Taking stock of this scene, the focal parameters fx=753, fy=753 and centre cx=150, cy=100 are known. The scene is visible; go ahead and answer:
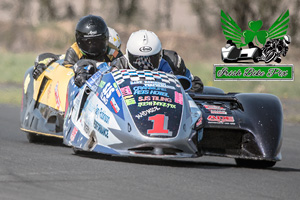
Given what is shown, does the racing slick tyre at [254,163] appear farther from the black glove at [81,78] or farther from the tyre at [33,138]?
the tyre at [33,138]

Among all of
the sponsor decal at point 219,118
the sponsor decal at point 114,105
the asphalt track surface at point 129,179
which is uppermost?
the sponsor decal at point 114,105

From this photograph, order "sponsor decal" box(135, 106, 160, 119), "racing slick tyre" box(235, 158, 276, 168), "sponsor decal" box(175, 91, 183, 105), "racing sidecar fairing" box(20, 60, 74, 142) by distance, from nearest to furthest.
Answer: "sponsor decal" box(135, 106, 160, 119), "sponsor decal" box(175, 91, 183, 105), "racing slick tyre" box(235, 158, 276, 168), "racing sidecar fairing" box(20, 60, 74, 142)

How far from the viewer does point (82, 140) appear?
8.53 metres

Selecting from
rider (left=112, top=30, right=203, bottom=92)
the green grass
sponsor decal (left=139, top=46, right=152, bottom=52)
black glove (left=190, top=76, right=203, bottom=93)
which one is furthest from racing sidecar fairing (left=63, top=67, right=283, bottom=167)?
the green grass

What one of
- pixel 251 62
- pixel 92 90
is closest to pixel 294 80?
pixel 251 62

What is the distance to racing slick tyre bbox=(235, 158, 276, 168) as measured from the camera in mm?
8992

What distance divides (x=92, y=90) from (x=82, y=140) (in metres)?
0.61

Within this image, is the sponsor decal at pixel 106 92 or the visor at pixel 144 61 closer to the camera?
the sponsor decal at pixel 106 92

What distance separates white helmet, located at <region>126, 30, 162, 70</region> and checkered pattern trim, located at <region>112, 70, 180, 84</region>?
0.42 meters

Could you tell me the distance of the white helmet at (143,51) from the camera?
9.01m

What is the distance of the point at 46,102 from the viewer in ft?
36.1

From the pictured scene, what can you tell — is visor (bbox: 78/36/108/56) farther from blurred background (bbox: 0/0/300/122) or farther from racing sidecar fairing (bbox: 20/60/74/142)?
blurred background (bbox: 0/0/300/122)

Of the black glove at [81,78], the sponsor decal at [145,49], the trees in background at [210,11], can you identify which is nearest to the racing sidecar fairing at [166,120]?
the black glove at [81,78]

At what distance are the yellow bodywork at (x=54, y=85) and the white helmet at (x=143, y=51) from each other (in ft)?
6.11
